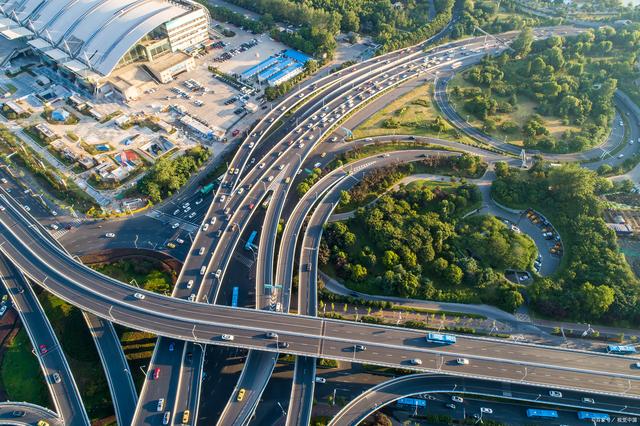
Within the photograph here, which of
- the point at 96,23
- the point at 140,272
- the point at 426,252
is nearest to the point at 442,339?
the point at 426,252

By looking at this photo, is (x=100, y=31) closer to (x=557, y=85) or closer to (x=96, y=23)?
(x=96, y=23)

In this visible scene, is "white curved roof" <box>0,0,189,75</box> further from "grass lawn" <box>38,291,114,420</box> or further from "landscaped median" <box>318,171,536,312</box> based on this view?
"landscaped median" <box>318,171,536,312</box>

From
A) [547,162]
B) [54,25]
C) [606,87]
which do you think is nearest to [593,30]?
[606,87]

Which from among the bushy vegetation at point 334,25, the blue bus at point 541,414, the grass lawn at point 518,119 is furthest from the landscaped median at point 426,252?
the bushy vegetation at point 334,25

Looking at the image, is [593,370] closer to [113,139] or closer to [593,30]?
[113,139]

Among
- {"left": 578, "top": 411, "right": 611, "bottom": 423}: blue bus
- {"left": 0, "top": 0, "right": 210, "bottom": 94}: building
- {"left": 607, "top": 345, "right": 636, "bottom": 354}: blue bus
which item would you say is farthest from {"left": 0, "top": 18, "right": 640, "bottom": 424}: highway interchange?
{"left": 0, "top": 0, "right": 210, "bottom": 94}: building

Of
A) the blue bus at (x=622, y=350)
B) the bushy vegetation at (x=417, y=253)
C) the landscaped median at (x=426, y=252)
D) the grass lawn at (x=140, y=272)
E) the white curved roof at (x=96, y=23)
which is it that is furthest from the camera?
the white curved roof at (x=96, y=23)

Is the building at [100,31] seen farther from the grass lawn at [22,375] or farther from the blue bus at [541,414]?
the blue bus at [541,414]
